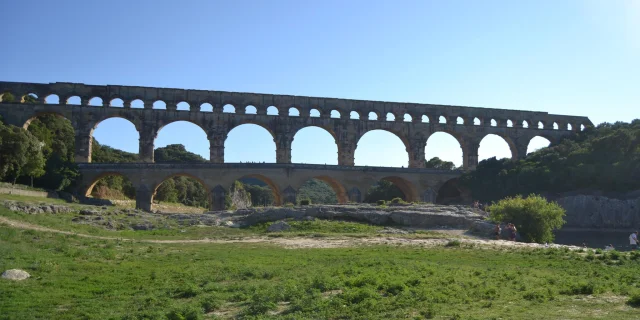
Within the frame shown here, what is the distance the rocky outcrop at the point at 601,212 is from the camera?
1642 inches

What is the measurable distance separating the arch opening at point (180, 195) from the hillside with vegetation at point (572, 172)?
25993 mm

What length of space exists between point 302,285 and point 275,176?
32838 mm

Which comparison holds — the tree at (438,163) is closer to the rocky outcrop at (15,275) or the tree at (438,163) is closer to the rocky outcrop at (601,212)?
the rocky outcrop at (601,212)

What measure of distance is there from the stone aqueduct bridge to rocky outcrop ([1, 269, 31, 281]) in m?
30.3

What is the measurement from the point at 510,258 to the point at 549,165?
3502 centimetres

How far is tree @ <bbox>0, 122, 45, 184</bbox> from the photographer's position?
97.4ft

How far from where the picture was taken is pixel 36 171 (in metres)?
32.6

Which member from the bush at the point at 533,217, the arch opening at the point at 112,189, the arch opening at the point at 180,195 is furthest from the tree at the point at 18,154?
the bush at the point at 533,217

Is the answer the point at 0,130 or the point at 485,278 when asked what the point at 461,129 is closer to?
the point at 0,130

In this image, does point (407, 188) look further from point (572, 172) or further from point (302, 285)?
point (302, 285)

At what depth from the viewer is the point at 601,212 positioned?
42.5 m

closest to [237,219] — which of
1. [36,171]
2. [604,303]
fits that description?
[36,171]

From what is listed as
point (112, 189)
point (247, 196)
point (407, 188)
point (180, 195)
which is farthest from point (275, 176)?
point (247, 196)

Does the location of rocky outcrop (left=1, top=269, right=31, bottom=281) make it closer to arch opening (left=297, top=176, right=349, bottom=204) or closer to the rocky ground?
the rocky ground
